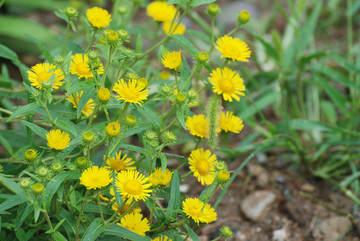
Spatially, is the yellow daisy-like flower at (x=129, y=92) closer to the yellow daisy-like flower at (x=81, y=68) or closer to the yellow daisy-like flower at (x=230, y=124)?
the yellow daisy-like flower at (x=81, y=68)

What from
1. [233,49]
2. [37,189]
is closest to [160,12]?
[233,49]

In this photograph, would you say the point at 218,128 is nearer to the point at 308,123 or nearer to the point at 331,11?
the point at 308,123

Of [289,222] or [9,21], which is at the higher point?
[9,21]

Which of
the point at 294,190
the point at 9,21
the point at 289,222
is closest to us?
the point at 289,222

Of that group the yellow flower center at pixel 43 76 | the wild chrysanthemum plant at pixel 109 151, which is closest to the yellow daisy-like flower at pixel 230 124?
the wild chrysanthemum plant at pixel 109 151

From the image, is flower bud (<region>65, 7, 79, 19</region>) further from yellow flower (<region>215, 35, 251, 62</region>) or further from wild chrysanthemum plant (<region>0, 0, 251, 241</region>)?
yellow flower (<region>215, 35, 251, 62</region>)

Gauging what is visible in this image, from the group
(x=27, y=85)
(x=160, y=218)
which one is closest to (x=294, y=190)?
(x=160, y=218)
